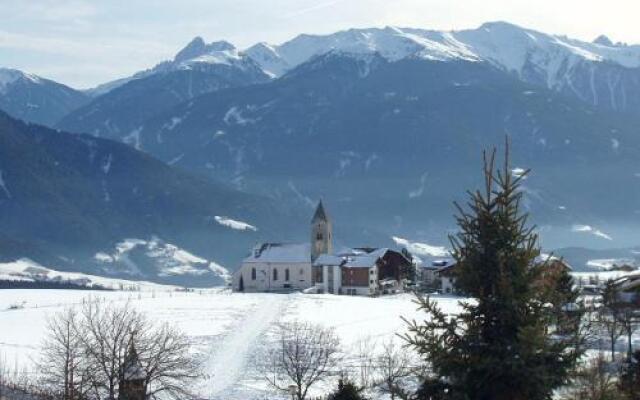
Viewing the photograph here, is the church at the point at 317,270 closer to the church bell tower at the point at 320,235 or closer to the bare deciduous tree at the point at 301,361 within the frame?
the church bell tower at the point at 320,235

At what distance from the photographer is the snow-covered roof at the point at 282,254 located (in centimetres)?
13625

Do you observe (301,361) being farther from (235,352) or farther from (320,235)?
(320,235)

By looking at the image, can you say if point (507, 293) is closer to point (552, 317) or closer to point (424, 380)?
point (552, 317)

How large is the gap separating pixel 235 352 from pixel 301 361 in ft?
40.0

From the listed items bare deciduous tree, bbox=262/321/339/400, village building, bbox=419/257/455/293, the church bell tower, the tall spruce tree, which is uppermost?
the church bell tower

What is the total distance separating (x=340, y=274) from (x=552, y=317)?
114541 mm

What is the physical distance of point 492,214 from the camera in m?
21.1

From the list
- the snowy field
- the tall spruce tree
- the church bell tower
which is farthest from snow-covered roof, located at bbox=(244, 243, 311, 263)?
the tall spruce tree

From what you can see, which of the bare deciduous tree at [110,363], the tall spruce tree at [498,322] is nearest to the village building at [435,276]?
the bare deciduous tree at [110,363]

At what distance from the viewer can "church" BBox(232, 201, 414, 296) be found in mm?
134500

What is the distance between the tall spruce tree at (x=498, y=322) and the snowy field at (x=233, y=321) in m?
33.7

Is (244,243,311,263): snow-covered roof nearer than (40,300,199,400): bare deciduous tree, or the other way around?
(40,300,199,400): bare deciduous tree

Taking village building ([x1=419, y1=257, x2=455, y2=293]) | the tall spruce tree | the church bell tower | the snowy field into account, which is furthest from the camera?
the church bell tower

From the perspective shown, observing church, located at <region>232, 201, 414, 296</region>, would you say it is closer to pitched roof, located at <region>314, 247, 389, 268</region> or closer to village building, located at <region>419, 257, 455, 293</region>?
pitched roof, located at <region>314, 247, 389, 268</region>
